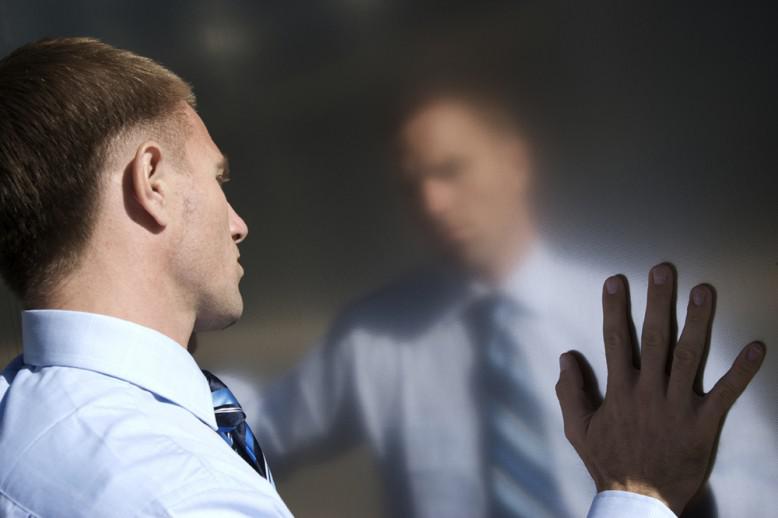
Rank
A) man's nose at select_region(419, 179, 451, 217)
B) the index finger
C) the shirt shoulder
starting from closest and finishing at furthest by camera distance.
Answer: the shirt shoulder, the index finger, man's nose at select_region(419, 179, 451, 217)

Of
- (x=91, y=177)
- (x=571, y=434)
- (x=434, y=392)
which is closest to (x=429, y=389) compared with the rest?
(x=434, y=392)

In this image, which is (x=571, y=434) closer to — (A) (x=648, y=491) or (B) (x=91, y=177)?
(A) (x=648, y=491)

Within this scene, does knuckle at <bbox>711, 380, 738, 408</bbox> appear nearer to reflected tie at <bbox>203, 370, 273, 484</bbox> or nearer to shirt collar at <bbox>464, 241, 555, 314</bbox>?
shirt collar at <bbox>464, 241, 555, 314</bbox>

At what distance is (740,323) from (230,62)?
71cm

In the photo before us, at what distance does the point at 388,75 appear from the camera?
931 millimetres

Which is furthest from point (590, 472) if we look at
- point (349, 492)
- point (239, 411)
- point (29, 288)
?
point (29, 288)

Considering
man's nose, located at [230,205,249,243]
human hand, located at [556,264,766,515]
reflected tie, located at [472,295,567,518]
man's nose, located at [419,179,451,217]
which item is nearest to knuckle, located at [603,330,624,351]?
human hand, located at [556,264,766,515]

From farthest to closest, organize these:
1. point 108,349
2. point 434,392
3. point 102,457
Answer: point 434,392 → point 108,349 → point 102,457

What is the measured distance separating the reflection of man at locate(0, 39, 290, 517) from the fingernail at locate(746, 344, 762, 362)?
0.45 meters

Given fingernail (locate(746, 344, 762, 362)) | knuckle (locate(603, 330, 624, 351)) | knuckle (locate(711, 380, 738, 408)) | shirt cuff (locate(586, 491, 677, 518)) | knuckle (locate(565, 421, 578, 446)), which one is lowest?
shirt cuff (locate(586, 491, 677, 518))

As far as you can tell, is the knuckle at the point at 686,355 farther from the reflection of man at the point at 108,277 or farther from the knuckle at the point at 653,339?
the reflection of man at the point at 108,277

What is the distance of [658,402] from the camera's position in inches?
29.6

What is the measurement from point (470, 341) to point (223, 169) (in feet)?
1.18

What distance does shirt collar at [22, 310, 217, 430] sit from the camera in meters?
0.80
